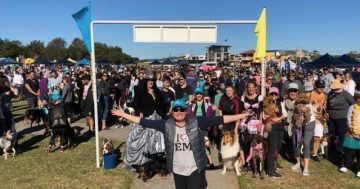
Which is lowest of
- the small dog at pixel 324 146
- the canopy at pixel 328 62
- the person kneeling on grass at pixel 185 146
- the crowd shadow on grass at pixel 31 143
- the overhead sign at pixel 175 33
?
the crowd shadow on grass at pixel 31 143

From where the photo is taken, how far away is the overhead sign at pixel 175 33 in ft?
24.9

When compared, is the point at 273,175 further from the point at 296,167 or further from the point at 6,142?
the point at 6,142

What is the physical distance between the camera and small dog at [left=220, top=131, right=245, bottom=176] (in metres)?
7.14

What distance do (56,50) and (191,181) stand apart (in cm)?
9262

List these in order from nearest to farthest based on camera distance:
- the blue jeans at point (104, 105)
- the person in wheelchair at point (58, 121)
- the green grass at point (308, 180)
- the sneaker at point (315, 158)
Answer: the green grass at point (308, 180) < the sneaker at point (315, 158) < the person in wheelchair at point (58, 121) < the blue jeans at point (104, 105)

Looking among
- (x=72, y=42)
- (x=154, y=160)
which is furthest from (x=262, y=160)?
(x=72, y=42)

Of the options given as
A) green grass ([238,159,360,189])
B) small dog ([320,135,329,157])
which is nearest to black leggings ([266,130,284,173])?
green grass ([238,159,360,189])

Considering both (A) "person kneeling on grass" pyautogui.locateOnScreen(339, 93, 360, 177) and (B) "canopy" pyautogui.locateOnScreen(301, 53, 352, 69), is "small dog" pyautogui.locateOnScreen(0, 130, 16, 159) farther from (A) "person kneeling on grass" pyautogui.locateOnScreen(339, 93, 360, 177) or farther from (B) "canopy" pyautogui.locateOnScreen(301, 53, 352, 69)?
(B) "canopy" pyautogui.locateOnScreen(301, 53, 352, 69)

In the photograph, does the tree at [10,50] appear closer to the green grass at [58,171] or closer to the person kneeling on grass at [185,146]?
the green grass at [58,171]

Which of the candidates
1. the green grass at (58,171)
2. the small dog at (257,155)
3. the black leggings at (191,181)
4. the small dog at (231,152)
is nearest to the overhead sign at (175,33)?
the small dog at (231,152)

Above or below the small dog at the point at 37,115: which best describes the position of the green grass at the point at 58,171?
below

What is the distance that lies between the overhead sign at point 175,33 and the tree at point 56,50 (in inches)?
3382

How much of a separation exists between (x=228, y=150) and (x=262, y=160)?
2.29ft

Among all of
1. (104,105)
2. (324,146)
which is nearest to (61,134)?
(104,105)
